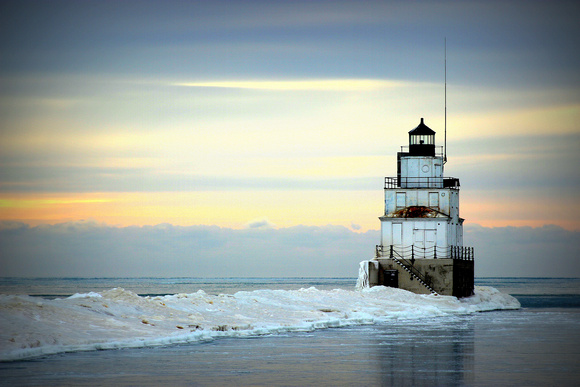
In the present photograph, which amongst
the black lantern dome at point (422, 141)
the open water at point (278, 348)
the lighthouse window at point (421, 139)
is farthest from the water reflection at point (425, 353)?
the lighthouse window at point (421, 139)

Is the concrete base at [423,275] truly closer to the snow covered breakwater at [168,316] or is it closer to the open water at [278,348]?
the snow covered breakwater at [168,316]

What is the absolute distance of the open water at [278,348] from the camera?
16.3m

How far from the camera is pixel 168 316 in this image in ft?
86.2

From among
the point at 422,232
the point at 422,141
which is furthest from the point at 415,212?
the point at 422,141

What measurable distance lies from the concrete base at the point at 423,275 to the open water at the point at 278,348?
30.6ft

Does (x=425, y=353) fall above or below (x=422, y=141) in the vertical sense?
below

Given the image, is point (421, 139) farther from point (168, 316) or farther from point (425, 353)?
point (425, 353)

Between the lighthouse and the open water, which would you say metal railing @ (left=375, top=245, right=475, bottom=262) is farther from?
the open water

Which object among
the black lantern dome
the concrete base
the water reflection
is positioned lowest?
the water reflection

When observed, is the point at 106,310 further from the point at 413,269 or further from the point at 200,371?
the point at 413,269

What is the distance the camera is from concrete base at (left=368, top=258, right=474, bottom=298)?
44625 millimetres

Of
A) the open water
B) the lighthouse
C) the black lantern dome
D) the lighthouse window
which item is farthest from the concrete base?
the open water

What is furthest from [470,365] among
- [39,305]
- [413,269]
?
[413,269]

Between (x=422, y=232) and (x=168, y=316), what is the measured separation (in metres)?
23.5
